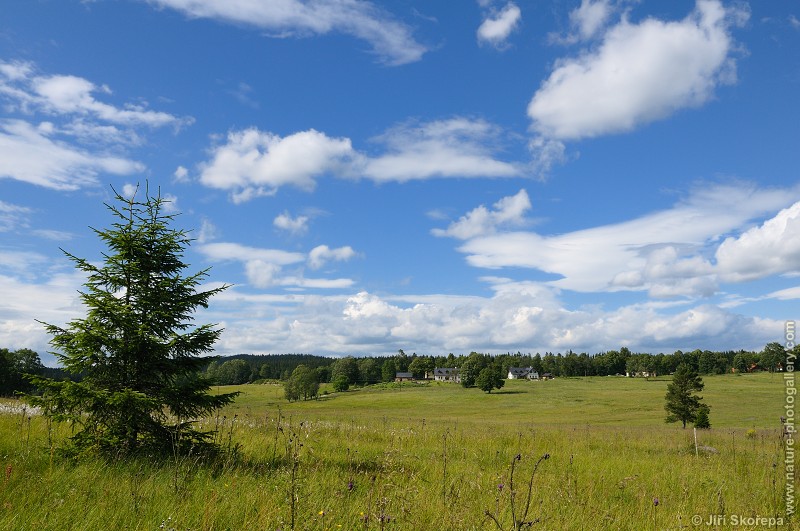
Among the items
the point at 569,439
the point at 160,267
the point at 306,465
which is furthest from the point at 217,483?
the point at 569,439

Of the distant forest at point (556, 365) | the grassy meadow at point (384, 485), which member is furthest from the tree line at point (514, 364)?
the grassy meadow at point (384, 485)

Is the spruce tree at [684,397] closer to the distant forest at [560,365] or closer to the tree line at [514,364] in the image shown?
the tree line at [514,364]

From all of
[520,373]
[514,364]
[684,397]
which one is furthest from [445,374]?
[684,397]

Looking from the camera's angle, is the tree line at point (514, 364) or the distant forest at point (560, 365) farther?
the distant forest at point (560, 365)

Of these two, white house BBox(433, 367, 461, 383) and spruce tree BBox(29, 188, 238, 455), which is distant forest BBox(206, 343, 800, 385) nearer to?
white house BBox(433, 367, 461, 383)

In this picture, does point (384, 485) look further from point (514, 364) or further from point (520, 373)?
point (514, 364)

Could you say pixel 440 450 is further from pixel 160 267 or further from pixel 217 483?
pixel 160 267

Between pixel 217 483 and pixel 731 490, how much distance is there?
344 inches

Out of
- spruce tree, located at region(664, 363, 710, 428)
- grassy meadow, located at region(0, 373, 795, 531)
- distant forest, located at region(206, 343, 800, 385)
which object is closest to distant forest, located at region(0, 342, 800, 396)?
distant forest, located at region(206, 343, 800, 385)

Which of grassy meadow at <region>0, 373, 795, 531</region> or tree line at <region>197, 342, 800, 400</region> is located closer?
grassy meadow at <region>0, 373, 795, 531</region>

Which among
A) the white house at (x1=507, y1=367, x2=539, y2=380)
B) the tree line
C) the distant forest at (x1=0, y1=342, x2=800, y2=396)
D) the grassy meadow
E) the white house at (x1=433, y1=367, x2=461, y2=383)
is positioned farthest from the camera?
the white house at (x1=507, y1=367, x2=539, y2=380)

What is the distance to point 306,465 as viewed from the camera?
26.0 ft

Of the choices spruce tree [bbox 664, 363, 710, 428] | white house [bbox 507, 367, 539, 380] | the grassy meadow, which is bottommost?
white house [bbox 507, 367, 539, 380]

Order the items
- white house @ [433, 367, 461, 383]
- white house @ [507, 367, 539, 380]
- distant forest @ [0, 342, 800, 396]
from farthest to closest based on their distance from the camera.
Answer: white house @ [507, 367, 539, 380], white house @ [433, 367, 461, 383], distant forest @ [0, 342, 800, 396]
